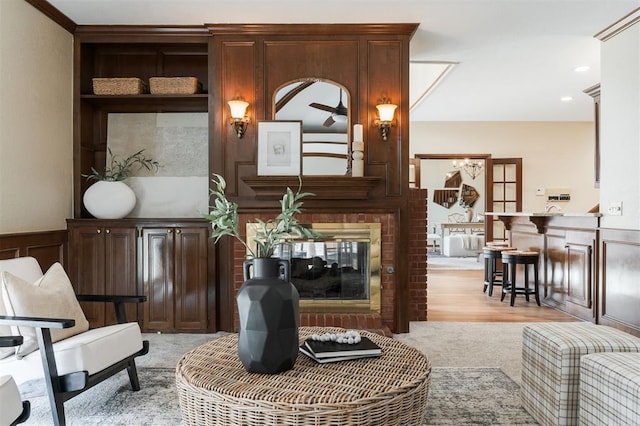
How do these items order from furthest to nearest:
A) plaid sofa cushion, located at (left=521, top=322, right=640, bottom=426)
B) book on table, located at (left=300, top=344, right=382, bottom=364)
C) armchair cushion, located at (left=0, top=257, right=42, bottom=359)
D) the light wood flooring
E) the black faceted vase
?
the light wood flooring < armchair cushion, located at (left=0, top=257, right=42, bottom=359) < plaid sofa cushion, located at (left=521, top=322, right=640, bottom=426) < book on table, located at (left=300, top=344, right=382, bottom=364) < the black faceted vase

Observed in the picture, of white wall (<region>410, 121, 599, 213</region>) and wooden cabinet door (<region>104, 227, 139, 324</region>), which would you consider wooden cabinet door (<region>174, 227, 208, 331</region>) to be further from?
white wall (<region>410, 121, 599, 213</region>)

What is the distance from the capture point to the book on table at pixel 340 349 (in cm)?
193

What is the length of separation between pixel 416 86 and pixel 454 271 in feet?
11.3

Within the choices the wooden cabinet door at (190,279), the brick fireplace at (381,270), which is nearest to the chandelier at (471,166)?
the brick fireplace at (381,270)

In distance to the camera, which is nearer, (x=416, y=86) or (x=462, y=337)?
(x=462, y=337)

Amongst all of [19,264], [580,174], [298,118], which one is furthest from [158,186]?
[580,174]

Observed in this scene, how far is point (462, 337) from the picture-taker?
3924mm

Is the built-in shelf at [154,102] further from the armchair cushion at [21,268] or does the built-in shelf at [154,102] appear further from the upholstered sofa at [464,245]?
the upholstered sofa at [464,245]

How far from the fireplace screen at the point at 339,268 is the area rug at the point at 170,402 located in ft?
3.92

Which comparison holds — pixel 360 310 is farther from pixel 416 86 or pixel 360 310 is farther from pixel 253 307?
Answer: pixel 416 86

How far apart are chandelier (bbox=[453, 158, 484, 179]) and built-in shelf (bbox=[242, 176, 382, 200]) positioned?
388 inches

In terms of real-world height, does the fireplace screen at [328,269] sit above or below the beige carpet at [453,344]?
above

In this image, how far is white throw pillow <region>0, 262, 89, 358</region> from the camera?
90.0 inches

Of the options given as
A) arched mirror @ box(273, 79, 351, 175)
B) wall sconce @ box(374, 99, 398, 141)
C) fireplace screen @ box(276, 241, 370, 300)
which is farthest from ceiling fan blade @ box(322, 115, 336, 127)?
fireplace screen @ box(276, 241, 370, 300)
